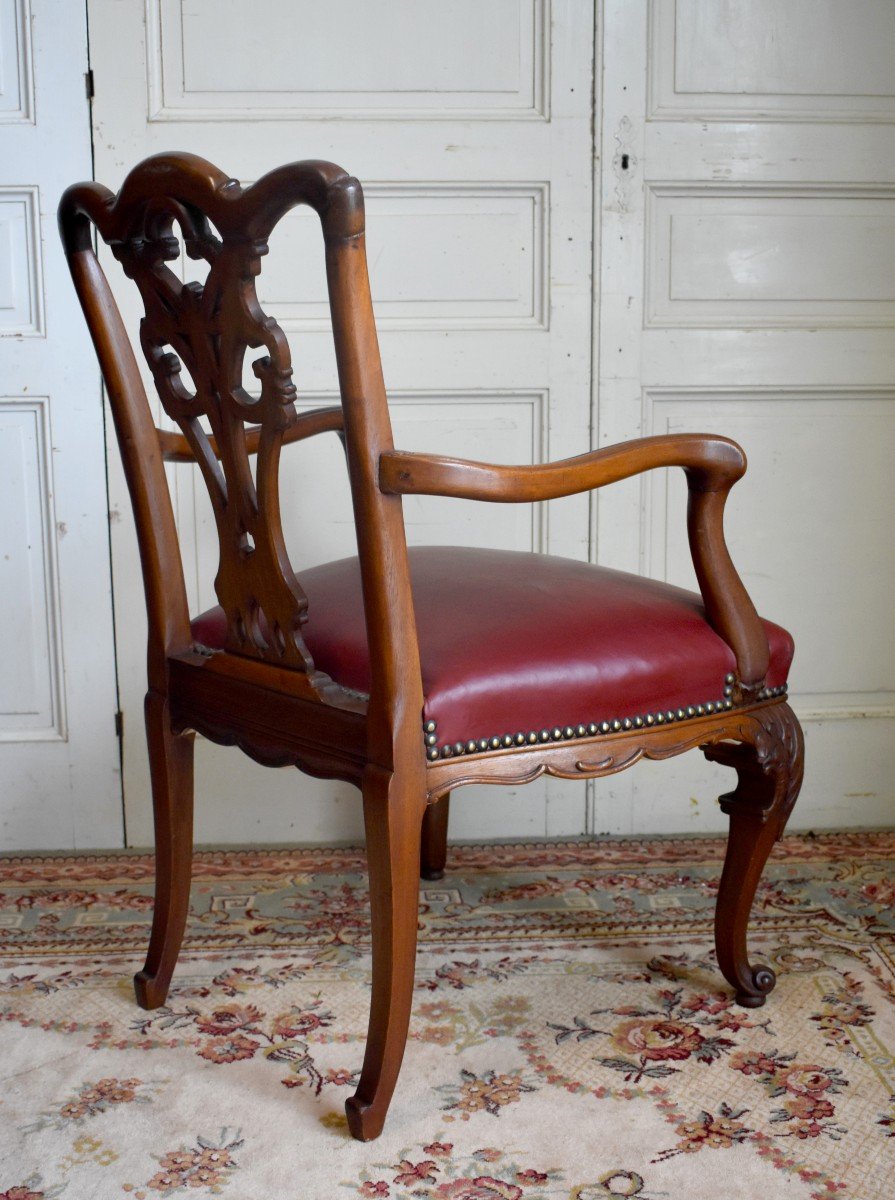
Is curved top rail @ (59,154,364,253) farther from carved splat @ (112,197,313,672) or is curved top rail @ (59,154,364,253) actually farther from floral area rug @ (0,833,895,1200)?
floral area rug @ (0,833,895,1200)

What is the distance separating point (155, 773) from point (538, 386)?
3.70 feet

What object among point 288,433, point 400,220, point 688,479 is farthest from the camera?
point 400,220

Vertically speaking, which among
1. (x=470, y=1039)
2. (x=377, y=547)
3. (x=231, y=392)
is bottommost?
(x=470, y=1039)

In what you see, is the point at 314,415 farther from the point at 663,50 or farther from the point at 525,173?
the point at 663,50

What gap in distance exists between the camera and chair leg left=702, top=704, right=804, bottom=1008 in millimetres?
1684

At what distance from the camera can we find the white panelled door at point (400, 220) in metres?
2.34

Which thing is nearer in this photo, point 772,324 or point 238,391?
point 238,391

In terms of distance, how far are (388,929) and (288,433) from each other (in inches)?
32.5

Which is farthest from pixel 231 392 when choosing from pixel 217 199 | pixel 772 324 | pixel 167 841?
pixel 772 324

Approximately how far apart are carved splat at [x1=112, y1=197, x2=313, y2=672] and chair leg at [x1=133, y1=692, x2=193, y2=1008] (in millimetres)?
220

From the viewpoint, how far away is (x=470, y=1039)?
5.62 ft

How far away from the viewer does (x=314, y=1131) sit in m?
1.49

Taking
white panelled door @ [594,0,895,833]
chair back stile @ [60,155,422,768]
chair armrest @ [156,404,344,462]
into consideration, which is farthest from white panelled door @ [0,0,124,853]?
white panelled door @ [594,0,895,833]

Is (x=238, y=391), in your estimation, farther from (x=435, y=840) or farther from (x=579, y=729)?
Result: (x=435, y=840)
